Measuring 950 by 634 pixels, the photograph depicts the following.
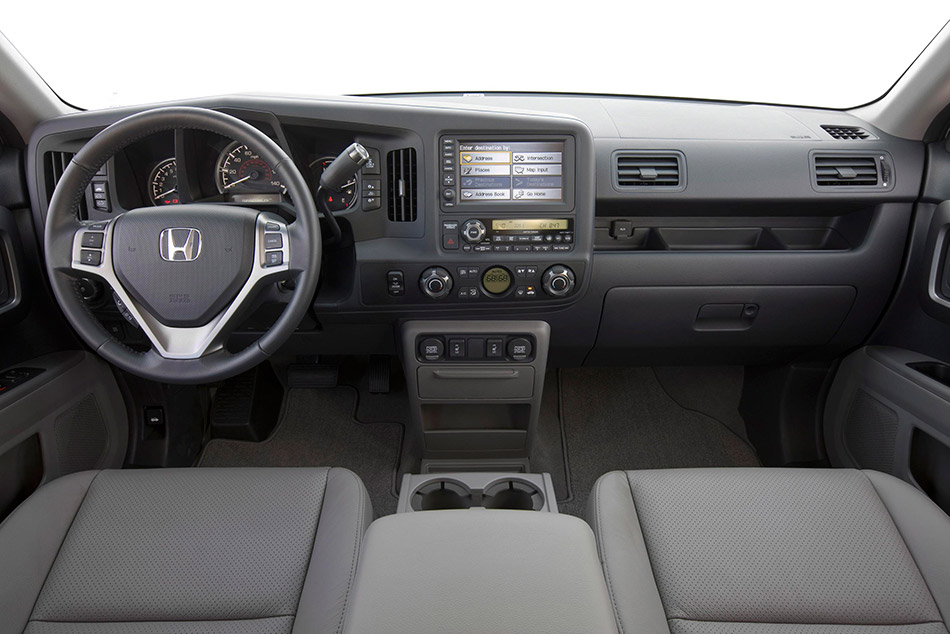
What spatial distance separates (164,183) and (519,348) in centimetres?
109

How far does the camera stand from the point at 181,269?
115 centimetres

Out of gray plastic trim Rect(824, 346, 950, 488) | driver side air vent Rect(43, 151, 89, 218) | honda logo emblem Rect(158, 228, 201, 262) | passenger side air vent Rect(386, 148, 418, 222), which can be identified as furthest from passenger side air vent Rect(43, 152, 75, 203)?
gray plastic trim Rect(824, 346, 950, 488)

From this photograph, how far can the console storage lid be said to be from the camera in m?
0.81

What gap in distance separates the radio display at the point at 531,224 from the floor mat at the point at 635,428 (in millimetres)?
1046

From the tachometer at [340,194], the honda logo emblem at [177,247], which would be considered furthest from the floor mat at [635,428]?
the honda logo emblem at [177,247]

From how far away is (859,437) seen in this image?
175 cm

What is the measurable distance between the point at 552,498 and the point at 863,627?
783mm

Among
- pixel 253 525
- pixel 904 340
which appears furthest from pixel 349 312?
pixel 904 340

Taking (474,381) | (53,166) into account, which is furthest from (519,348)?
(53,166)

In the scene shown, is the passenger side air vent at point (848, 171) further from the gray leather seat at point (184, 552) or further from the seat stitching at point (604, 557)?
the gray leather seat at point (184, 552)

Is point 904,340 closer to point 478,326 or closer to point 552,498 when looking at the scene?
point 552,498

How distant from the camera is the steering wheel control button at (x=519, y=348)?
1629 mm

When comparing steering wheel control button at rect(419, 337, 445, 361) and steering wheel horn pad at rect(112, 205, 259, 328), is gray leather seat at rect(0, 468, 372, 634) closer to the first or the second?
steering wheel horn pad at rect(112, 205, 259, 328)

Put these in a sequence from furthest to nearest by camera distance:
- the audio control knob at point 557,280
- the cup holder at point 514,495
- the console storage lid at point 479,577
→ the cup holder at point 514,495
the audio control knob at point 557,280
the console storage lid at point 479,577
